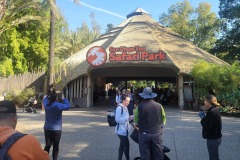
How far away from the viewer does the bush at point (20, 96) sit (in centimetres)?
1959

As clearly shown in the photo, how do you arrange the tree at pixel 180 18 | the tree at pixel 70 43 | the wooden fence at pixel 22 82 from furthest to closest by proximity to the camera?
the tree at pixel 180 18 < the tree at pixel 70 43 < the wooden fence at pixel 22 82

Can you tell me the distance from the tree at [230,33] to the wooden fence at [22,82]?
2036cm

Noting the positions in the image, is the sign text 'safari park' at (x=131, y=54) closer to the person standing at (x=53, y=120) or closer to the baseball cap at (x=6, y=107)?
the person standing at (x=53, y=120)

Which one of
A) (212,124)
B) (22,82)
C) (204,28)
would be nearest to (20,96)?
(22,82)

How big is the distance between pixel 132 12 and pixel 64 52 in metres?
10.9

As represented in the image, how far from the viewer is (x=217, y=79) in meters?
17.7

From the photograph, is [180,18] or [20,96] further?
[180,18]

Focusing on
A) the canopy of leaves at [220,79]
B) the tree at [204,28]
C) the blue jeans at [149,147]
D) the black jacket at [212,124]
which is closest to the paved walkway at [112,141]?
the blue jeans at [149,147]

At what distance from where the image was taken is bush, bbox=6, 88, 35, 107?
19.6m

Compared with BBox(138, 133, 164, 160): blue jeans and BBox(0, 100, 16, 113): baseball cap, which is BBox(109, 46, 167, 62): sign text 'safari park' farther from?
BBox(0, 100, 16, 113): baseball cap

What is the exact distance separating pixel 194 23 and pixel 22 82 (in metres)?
30.1

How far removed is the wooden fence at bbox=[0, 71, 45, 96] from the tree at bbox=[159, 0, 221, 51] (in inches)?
1018

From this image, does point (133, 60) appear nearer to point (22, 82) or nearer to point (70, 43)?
point (22, 82)

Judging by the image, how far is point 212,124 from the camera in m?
5.12
